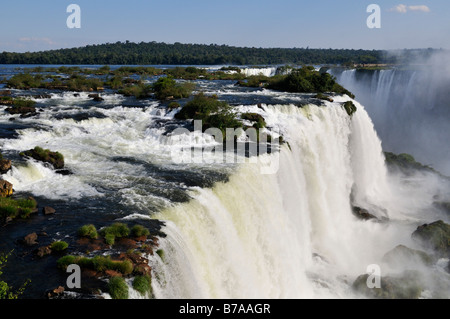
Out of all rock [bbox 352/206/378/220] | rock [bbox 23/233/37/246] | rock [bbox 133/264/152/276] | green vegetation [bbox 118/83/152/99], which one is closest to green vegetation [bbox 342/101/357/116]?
rock [bbox 352/206/378/220]

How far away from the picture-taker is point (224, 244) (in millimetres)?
11789

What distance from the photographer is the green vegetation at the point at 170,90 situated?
31469mm

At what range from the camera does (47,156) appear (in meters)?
15.4

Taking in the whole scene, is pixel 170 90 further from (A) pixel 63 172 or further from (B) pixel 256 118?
(A) pixel 63 172

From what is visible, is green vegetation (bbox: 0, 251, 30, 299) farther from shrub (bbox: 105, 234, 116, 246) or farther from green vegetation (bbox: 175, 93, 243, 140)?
green vegetation (bbox: 175, 93, 243, 140)

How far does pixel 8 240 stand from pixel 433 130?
56932 millimetres

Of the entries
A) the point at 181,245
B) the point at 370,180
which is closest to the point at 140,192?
the point at 181,245

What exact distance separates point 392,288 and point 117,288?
1346 centimetres

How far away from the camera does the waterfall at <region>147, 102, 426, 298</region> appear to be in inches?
430

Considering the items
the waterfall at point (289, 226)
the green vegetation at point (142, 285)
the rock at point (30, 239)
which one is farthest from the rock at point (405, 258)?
the rock at point (30, 239)

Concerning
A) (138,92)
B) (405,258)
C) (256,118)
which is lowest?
(405,258)

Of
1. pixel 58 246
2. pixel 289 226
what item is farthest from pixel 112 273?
pixel 289 226

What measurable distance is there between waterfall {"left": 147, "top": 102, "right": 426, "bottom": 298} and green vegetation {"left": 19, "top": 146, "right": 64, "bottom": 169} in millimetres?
6757

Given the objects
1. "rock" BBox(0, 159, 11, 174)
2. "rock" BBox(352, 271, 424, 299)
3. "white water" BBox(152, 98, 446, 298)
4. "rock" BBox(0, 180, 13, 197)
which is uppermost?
"rock" BBox(0, 159, 11, 174)
